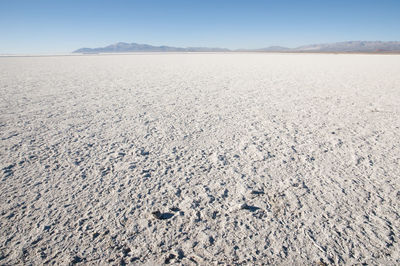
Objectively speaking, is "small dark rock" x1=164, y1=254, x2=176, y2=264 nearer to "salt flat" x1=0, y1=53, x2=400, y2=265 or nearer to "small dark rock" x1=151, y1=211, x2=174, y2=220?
"salt flat" x1=0, y1=53, x2=400, y2=265

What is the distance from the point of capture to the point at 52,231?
1.27 meters

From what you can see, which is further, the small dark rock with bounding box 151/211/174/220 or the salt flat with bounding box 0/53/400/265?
the small dark rock with bounding box 151/211/174/220

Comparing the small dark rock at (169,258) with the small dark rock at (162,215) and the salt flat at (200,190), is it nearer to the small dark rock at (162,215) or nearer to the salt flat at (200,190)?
the salt flat at (200,190)

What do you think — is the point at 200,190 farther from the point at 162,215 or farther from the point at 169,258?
the point at 169,258

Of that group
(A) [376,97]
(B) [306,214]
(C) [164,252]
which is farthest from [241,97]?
(C) [164,252]

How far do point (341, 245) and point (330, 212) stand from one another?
10.6 inches

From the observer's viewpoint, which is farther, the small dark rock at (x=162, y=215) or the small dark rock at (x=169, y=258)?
the small dark rock at (x=162, y=215)

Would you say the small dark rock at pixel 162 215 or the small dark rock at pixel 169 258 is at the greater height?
the small dark rock at pixel 162 215

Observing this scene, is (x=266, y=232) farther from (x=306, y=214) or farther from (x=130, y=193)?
(x=130, y=193)

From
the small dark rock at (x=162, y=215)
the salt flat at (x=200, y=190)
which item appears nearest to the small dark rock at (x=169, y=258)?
the salt flat at (x=200, y=190)

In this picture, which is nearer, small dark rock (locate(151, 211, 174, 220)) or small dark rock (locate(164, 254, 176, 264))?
small dark rock (locate(164, 254, 176, 264))

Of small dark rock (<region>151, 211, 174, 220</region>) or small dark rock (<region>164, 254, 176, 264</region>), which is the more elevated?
small dark rock (<region>151, 211, 174, 220</region>)

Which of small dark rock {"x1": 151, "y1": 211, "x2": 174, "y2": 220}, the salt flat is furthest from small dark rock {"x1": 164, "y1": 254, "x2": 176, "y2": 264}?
small dark rock {"x1": 151, "y1": 211, "x2": 174, "y2": 220}

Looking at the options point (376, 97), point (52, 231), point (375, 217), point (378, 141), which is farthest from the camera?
point (376, 97)
